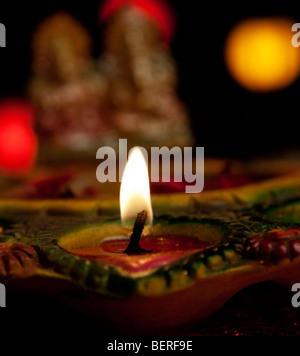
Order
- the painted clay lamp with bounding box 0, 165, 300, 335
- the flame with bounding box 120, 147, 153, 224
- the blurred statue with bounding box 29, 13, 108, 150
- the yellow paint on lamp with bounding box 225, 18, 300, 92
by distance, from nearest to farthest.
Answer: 1. the painted clay lamp with bounding box 0, 165, 300, 335
2. the flame with bounding box 120, 147, 153, 224
3. the blurred statue with bounding box 29, 13, 108, 150
4. the yellow paint on lamp with bounding box 225, 18, 300, 92

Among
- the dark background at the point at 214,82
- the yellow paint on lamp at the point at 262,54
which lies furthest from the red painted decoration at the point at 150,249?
the yellow paint on lamp at the point at 262,54

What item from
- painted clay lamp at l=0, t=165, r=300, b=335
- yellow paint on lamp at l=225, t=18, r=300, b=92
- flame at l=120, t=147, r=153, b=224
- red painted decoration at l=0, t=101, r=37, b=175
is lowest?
painted clay lamp at l=0, t=165, r=300, b=335

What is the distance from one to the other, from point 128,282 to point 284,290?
18cm

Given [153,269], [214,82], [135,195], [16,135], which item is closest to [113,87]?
[214,82]

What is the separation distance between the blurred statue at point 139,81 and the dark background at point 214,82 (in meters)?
0.38

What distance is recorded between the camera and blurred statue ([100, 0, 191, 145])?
199 centimetres

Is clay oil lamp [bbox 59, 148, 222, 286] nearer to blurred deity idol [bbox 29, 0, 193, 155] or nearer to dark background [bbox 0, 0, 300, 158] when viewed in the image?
blurred deity idol [bbox 29, 0, 193, 155]

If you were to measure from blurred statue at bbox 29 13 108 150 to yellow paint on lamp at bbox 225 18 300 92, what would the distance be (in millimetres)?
711

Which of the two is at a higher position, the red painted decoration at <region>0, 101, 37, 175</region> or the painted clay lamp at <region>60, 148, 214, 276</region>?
the red painted decoration at <region>0, 101, 37, 175</region>

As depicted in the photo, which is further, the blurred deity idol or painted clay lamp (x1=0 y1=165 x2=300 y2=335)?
the blurred deity idol

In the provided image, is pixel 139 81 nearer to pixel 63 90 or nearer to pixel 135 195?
pixel 63 90

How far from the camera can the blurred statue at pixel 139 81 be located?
6.52 feet

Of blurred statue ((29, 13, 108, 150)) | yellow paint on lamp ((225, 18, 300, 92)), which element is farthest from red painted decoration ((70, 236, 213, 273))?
yellow paint on lamp ((225, 18, 300, 92))

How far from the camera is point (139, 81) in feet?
6.57
